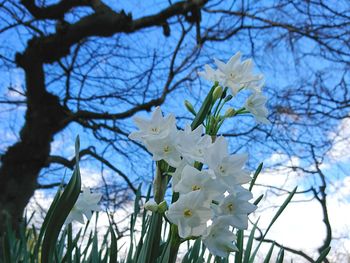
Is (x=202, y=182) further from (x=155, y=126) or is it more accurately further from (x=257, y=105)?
(x=257, y=105)

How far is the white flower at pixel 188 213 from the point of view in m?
0.54

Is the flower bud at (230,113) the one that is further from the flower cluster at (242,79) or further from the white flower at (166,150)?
the white flower at (166,150)

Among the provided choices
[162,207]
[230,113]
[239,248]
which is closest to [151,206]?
[162,207]

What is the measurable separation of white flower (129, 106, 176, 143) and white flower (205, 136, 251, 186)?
0.07 meters

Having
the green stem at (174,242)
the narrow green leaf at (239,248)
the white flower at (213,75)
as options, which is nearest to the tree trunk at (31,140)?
the narrow green leaf at (239,248)

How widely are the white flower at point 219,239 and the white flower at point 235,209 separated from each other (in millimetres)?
10

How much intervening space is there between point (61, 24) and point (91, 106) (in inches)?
30.9

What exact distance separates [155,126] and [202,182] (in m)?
0.12

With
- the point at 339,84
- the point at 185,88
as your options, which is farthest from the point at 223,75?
the point at 185,88

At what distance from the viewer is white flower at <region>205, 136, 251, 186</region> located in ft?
1.81

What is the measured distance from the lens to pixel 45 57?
4.15m

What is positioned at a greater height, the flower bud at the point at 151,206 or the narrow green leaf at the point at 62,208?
the flower bud at the point at 151,206

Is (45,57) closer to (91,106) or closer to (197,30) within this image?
(91,106)

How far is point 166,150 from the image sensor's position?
591 mm
